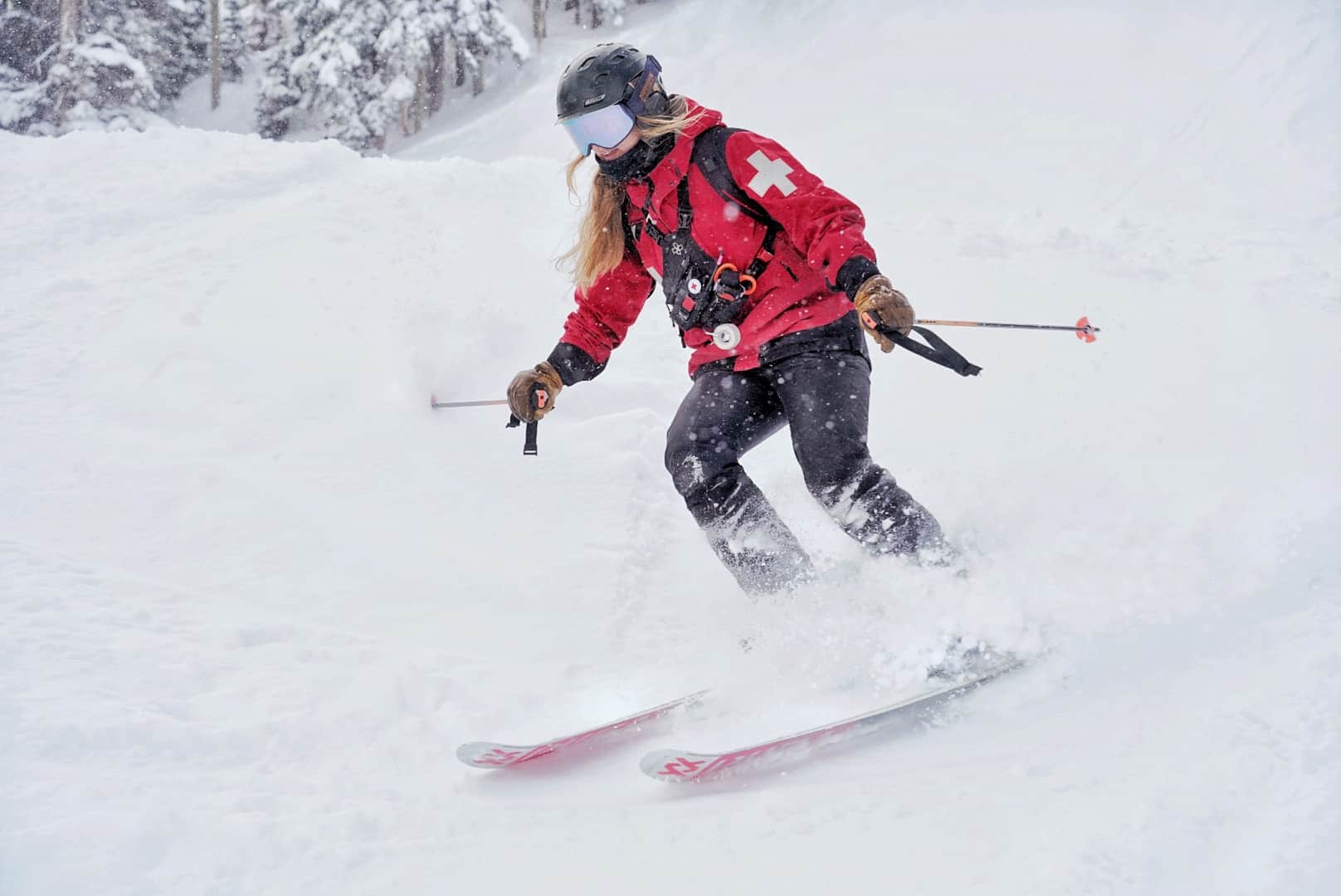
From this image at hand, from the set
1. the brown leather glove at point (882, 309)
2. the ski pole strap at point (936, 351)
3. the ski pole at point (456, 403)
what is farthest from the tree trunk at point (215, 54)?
the ski pole strap at point (936, 351)

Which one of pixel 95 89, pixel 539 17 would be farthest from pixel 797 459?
pixel 539 17

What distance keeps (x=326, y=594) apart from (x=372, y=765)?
1.05m

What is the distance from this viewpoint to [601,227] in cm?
342

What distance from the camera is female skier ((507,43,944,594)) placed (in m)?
3.03

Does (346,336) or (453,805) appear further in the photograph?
(346,336)

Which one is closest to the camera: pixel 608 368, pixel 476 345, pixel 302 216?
pixel 476 345

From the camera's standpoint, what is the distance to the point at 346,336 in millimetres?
4984

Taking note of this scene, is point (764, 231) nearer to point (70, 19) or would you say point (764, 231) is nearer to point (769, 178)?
point (769, 178)

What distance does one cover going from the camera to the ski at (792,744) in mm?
2307

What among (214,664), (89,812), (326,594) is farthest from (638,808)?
(326,594)

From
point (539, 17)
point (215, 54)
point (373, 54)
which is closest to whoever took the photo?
point (373, 54)

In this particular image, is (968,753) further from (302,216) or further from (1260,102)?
(1260,102)

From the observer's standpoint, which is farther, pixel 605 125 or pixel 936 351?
pixel 605 125

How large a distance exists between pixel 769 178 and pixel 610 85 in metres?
0.62
